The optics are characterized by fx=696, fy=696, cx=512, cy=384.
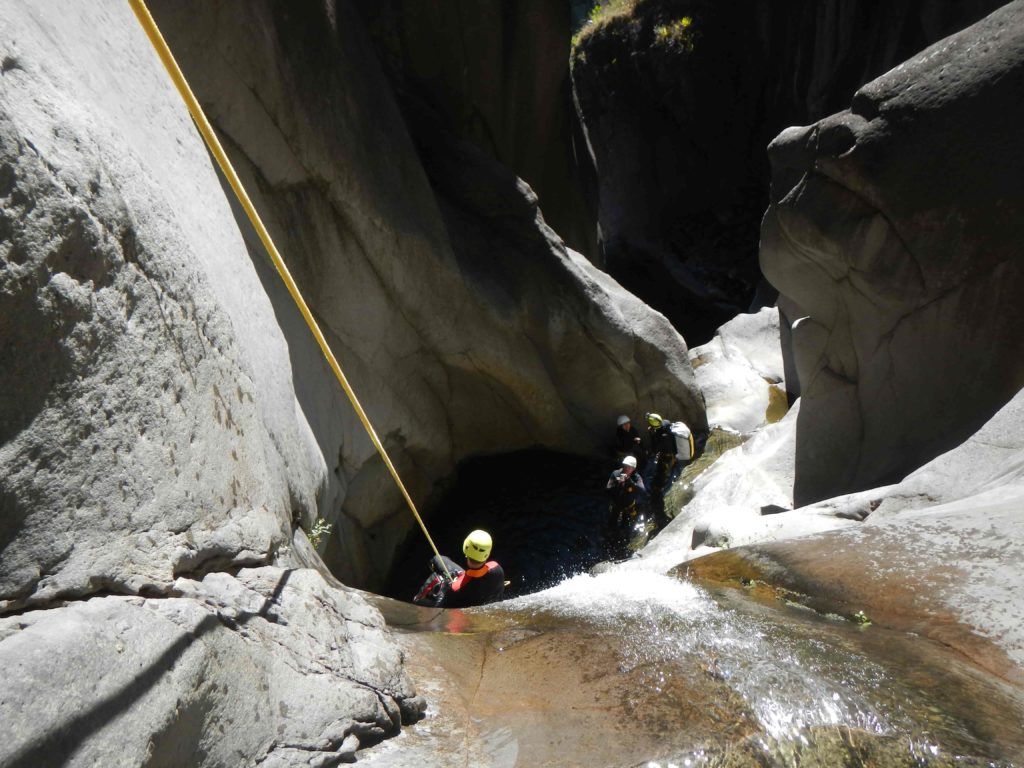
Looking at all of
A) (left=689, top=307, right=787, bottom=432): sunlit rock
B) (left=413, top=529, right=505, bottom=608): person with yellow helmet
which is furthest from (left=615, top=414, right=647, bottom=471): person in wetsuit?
(left=413, top=529, right=505, bottom=608): person with yellow helmet

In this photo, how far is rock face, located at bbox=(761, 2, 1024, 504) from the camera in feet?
20.7

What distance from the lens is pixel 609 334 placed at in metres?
11.2

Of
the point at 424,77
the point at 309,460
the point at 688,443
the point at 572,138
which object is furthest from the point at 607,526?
the point at 572,138

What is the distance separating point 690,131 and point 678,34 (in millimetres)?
3008

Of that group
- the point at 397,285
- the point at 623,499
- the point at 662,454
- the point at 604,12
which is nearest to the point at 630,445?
the point at 662,454

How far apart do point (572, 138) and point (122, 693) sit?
14.9 meters

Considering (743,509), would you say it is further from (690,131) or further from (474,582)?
(690,131)

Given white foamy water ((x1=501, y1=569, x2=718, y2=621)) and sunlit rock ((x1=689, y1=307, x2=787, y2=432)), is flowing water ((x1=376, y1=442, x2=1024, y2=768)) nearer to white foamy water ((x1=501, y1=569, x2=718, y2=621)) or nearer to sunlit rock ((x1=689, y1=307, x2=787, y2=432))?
white foamy water ((x1=501, y1=569, x2=718, y2=621))

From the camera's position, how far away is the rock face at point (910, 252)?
6.32 meters

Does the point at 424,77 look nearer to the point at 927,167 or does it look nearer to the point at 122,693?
the point at 927,167

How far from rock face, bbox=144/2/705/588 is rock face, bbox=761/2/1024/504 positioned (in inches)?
144

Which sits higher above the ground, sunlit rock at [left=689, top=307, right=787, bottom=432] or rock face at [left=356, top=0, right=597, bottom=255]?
rock face at [left=356, top=0, right=597, bottom=255]

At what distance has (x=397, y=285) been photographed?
909cm

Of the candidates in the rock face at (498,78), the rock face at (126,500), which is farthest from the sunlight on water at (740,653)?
the rock face at (498,78)
